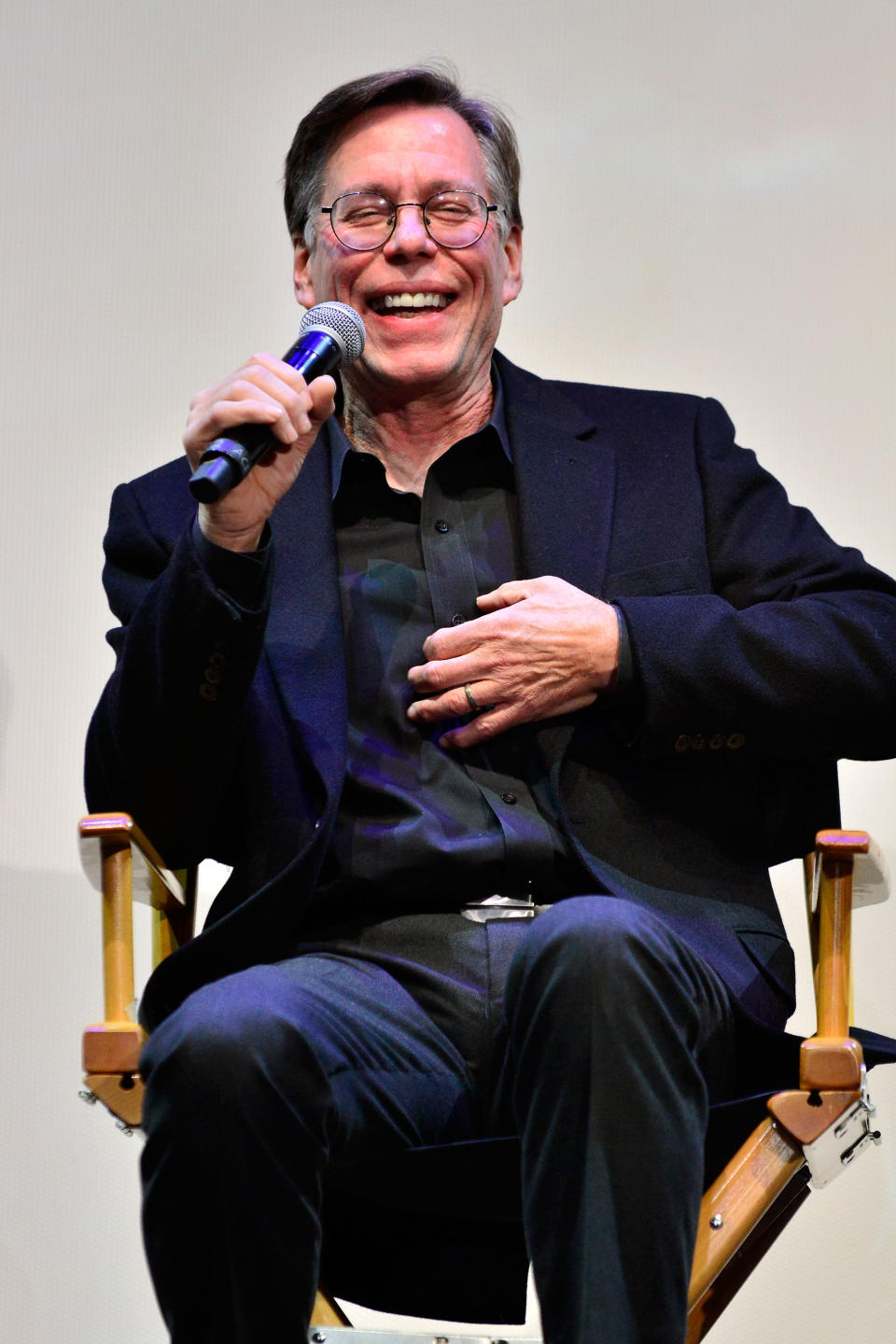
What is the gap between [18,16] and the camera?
9.50 ft

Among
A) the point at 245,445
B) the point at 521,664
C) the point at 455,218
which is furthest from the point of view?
the point at 455,218

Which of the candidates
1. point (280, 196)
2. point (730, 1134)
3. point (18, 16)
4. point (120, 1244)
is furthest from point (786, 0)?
point (120, 1244)

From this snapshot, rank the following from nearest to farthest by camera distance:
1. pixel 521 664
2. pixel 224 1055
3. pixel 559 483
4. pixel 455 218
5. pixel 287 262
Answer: pixel 224 1055 → pixel 521 664 → pixel 559 483 → pixel 455 218 → pixel 287 262

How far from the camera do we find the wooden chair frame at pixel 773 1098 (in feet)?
5.36

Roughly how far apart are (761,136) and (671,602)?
3.93ft

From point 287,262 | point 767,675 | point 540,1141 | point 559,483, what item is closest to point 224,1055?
point 540,1141

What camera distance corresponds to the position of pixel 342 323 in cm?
191

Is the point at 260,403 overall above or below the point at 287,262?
below

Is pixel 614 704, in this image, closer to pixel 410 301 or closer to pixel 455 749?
pixel 455 749

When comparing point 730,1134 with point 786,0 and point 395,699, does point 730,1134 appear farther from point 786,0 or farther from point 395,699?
point 786,0

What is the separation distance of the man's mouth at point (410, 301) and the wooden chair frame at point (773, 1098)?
72cm

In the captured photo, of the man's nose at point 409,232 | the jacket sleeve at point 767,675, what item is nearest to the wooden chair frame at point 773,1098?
the jacket sleeve at point 767,675

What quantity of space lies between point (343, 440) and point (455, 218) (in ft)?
1.02

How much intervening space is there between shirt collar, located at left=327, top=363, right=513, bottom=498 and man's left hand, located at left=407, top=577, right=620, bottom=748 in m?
0.29
